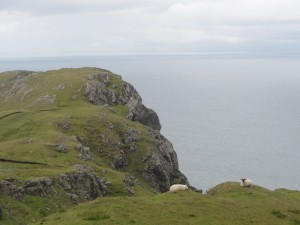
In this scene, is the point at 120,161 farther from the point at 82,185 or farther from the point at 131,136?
the point at 82,185

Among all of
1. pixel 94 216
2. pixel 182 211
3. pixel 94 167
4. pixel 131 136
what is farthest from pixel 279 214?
pixel 131 136

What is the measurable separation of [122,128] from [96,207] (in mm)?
87903

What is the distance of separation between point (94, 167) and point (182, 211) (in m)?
57.9

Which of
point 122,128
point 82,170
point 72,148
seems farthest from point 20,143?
point 122,128

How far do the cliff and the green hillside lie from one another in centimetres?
23

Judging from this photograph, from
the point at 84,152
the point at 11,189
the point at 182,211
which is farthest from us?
the point at 84,152

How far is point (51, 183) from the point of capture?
76.2 m

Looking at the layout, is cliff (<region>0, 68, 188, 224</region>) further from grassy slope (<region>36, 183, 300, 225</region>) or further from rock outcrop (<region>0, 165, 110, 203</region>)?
grassy slope (<region>36, 183, 300, 225</region>)

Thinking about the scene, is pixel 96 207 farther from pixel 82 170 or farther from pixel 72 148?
pixel 72 148

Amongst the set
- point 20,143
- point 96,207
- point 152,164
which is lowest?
point 152,164

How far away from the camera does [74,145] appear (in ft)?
349

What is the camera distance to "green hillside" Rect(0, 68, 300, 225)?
42.1 m

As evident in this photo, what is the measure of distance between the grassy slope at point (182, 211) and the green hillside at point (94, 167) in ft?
0.34

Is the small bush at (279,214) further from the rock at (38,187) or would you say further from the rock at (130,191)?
the rock at (130,191)
